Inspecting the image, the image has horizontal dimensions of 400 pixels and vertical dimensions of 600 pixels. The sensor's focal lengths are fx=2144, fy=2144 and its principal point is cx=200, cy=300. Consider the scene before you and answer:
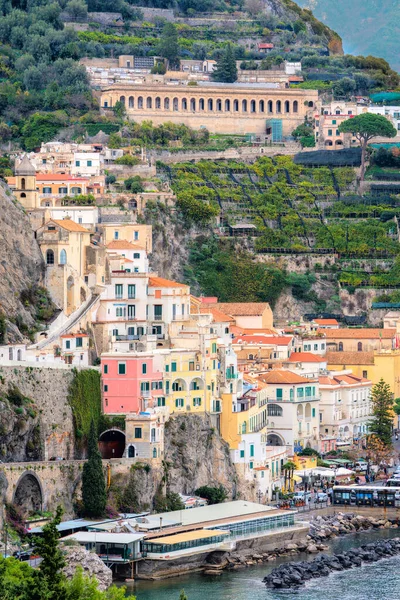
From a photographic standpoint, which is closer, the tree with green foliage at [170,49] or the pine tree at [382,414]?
the pine tree at [382,414]

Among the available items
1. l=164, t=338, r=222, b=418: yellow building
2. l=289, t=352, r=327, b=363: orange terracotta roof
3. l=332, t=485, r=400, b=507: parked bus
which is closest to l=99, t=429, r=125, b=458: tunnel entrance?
l=164, t=338, r=222, b=418: yellow building

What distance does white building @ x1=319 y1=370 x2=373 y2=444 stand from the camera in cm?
10819

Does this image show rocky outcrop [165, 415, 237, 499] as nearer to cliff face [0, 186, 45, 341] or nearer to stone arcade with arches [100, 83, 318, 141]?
cliff face [0, 186, 45, 341]

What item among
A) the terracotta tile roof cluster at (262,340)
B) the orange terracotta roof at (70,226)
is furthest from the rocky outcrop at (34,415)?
the terracotta tile roof cluster at (262,340)

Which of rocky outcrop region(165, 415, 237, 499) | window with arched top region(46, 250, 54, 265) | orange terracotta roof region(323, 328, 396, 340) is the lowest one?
rocky outcrop region(165, 415, 237, 499)

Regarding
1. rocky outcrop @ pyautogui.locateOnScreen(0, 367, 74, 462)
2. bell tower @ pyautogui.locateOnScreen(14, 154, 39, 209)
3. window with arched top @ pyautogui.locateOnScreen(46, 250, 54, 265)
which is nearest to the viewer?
rocky outcrop @ pyautogui.locateOnScreen(0, 367, 74, 462)

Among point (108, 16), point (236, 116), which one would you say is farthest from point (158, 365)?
point (108, 16)

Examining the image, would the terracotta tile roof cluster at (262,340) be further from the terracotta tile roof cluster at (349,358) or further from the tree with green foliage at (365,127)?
the tree with green foliage at (365,127)

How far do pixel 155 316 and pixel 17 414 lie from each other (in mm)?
17760

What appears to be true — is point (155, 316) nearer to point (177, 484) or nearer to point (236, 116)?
point (177, 484)

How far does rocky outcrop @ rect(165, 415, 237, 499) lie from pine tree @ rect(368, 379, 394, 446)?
1535cm

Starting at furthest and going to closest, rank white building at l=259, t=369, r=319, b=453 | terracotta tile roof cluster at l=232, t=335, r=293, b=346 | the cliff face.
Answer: terracotta tile roof cluster at l=232, t=335, r=293, b=346 < white building at l=259, t=369, r=319, b=453 < the cliff face

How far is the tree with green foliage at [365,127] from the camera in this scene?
5463 inches

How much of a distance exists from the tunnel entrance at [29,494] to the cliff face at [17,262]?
10803 millimetres
